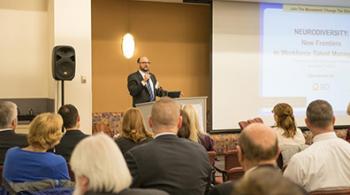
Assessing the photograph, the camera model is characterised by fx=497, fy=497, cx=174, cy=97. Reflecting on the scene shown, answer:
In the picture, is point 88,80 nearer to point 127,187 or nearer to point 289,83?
point 289,83

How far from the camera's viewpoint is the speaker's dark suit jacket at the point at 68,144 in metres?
3.95

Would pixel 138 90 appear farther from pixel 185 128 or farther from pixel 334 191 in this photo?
pixel 334 191

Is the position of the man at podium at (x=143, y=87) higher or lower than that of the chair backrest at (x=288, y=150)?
higher

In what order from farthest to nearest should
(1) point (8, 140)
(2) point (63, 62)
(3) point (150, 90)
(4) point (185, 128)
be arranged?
(3) point (150, 90), (2) point (63, 62), (4) point (185, 128), (1) point (8, 140)

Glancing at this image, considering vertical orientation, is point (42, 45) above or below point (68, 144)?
above

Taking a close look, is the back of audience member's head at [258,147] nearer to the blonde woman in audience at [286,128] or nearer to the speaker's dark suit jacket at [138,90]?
the blonde woman in audience at [286,128]

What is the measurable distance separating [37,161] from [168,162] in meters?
0.90

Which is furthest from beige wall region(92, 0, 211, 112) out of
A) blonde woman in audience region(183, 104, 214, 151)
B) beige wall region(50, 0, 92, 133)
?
blonde woman in audience region(183, 104, 214, 151)

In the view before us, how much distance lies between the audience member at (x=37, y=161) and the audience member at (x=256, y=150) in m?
1.22

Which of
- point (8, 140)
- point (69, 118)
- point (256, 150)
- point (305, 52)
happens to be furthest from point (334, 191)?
point (305, 52)

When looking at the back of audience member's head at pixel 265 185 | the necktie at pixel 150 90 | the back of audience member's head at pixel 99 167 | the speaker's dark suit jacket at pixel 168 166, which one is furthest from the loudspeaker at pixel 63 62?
the back of audience member's head at pixel 265 185

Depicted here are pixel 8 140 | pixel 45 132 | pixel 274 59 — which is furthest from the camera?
pixel 274 59

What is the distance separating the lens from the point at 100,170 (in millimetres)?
1932

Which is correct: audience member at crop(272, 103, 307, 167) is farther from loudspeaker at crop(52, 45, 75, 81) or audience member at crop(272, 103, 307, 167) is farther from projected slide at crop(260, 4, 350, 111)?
projected slide at crop(260, 4, 350, 111)
